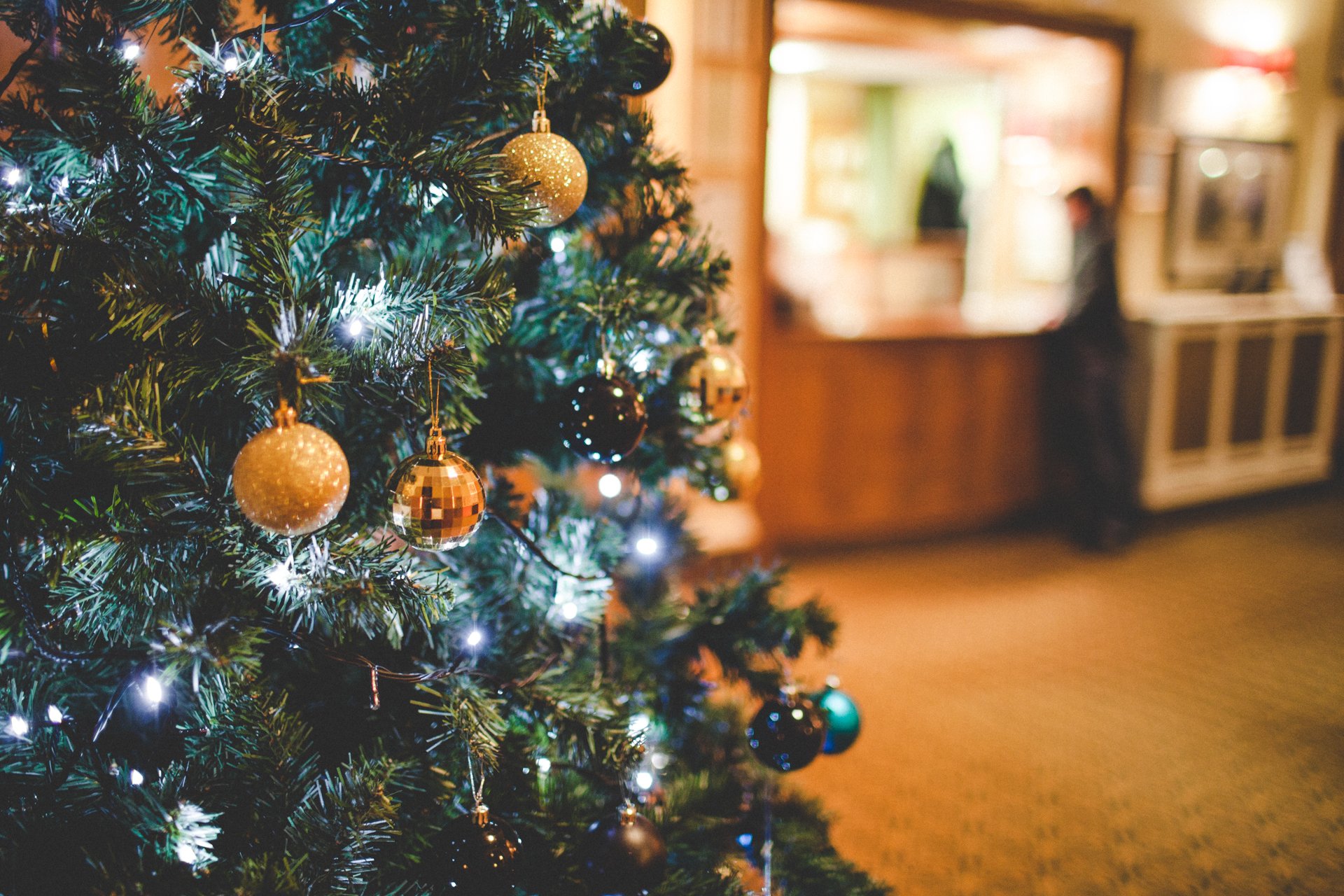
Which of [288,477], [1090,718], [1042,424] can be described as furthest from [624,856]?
[1042,424]

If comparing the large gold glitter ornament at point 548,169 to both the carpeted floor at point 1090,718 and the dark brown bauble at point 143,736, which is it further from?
the carpeted floor at point 1090,718

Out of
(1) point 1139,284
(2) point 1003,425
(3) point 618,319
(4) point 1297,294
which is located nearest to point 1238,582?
(2) point 1003,425

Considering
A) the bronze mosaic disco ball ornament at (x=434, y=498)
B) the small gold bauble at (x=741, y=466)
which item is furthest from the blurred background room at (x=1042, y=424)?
the bronze mosaic disco ball ornament at (x=434, y=498)

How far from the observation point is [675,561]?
1.51 meters

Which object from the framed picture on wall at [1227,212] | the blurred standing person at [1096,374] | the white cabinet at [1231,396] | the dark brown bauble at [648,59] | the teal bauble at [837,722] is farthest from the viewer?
the framed picture on wall at [1227,212]

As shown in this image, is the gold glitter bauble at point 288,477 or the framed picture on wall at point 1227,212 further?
the framed picture on wall at point 1227,212

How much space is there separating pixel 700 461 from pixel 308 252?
567 mm

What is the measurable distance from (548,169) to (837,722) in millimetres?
923

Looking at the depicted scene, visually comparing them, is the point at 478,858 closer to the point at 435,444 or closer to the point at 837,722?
the point at 435,444

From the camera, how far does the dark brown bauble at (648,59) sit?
1018 mm

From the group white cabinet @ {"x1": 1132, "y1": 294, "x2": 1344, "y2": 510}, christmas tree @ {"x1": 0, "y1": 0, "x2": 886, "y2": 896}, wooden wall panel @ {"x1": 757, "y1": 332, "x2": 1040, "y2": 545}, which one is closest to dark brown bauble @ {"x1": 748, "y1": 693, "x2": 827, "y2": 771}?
christmas tree @ {"x1": 0, "y1": 0, "x2": 886, "y2": 896}

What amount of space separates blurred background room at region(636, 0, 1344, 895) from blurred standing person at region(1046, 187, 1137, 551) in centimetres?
8

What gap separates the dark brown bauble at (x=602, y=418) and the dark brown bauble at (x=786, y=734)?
41cm

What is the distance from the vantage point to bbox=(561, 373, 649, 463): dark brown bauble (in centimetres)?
96
